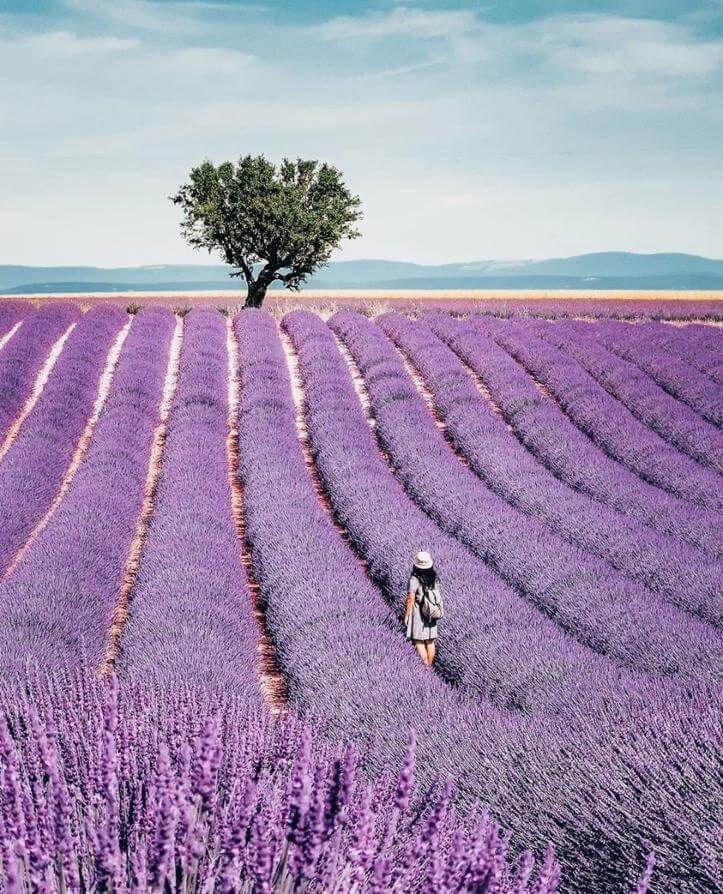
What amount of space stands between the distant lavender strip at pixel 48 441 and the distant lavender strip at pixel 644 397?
698 centimetres

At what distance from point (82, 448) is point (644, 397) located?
8091 millimetres

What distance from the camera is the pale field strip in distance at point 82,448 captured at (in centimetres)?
784

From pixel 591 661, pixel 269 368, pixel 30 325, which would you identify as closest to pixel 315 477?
pixel 269 368

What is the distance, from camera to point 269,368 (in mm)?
14375

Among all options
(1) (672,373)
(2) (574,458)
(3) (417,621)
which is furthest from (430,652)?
(1) (672,373)

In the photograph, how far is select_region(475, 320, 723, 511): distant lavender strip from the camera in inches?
356

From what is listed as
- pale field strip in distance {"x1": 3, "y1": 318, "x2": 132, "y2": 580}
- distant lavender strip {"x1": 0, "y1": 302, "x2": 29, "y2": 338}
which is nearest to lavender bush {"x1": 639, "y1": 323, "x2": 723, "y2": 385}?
pale field strip in distance {"x1": 3, "y1": 318, "x2": 132, "y2": 580}

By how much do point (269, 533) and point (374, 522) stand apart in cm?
98

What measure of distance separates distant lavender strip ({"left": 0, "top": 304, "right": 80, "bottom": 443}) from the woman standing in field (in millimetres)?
7948

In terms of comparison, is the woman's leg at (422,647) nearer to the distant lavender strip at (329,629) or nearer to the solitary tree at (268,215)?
the distant lavender strip at (329,629)

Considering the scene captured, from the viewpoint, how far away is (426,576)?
5.37m

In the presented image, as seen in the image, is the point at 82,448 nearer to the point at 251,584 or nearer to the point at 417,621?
the point at 251,584

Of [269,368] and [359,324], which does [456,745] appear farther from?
[359,324]

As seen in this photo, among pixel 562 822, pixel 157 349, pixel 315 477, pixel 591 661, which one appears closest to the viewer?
pixel 562 822
